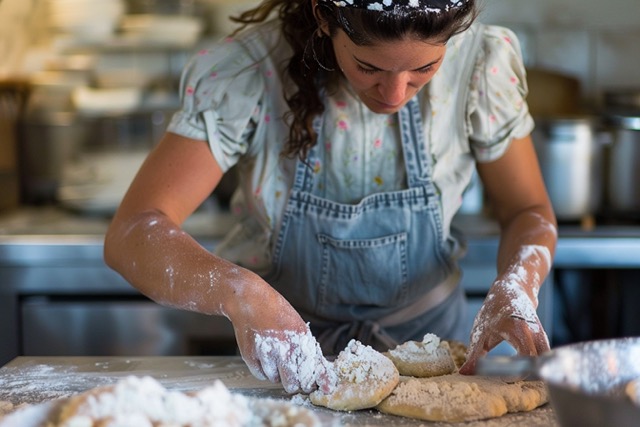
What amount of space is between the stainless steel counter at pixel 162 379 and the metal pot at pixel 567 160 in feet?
5.17

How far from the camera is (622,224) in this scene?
288 cm

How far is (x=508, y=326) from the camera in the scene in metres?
1.41

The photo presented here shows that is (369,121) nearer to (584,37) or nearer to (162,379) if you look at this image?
(162,379)

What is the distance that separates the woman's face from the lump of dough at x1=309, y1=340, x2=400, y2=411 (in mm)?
412

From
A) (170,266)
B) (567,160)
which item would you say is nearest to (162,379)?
(170,266)

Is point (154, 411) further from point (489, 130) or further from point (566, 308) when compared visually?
point (566, 308)

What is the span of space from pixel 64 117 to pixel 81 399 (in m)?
2.39

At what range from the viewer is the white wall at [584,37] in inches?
129

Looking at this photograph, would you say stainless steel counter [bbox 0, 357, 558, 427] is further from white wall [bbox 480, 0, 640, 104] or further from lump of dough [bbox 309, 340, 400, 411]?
white wall [bbox 480, 0, 640, 104]

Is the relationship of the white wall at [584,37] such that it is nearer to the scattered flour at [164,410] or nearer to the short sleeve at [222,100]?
the short sleeve at [222,100]

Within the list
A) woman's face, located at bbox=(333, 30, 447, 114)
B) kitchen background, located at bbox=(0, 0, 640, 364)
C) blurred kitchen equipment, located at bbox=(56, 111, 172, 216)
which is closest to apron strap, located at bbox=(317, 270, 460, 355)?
woman's face, located at bbox=(333, 30, 447, 114)

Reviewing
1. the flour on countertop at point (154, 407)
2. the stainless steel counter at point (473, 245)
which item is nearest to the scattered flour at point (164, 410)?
the flour on countertop at point (154, 407)

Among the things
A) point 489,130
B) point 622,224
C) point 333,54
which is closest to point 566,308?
point 622,224

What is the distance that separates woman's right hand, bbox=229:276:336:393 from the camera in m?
1.33
